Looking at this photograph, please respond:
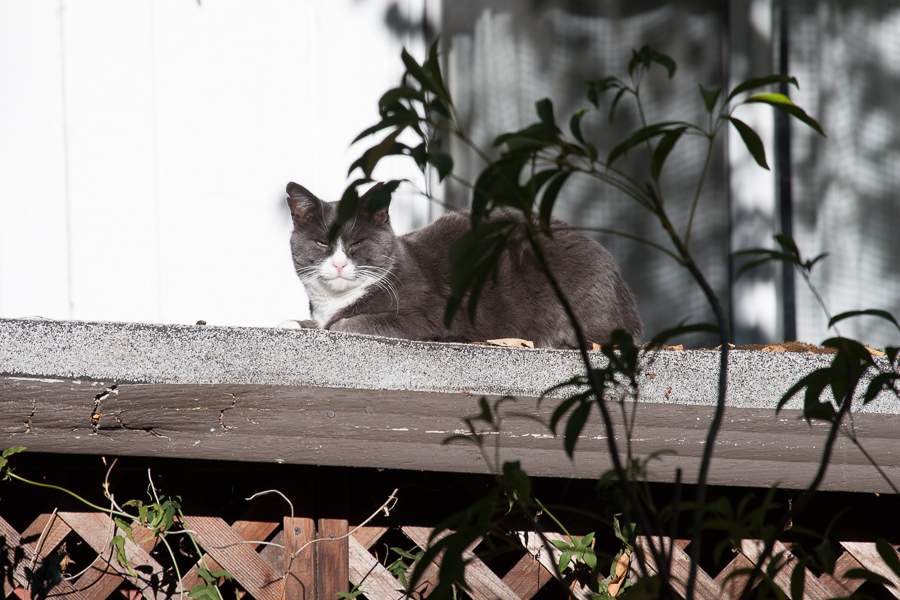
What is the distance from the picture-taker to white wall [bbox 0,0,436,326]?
7.04 feet

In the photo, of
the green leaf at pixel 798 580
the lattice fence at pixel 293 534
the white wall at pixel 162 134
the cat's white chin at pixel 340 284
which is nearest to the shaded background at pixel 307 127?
the white wall at pixel 162 134

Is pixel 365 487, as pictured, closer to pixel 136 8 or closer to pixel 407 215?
pixel 407 215

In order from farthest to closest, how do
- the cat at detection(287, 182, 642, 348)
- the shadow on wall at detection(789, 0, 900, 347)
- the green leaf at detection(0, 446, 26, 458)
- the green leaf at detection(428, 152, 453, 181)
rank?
the shadow on wall at detection(789, 0, 900, 347), the cat at detection(287, 182, 642, 348), the green leaf at detection(0, 446, 26, 458), the green leaf at detection(428, 152, 453, 181)

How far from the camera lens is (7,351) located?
1057 mm

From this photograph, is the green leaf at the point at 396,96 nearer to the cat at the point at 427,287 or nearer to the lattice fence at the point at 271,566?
the lattice fence at the point at 271,566

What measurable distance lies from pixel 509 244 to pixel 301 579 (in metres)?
1.28

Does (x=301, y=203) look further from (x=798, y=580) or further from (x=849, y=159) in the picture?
(x=849, y=159)

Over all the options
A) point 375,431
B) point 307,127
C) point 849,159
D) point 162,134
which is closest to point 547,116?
point 375,431

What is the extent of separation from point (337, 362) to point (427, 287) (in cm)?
99

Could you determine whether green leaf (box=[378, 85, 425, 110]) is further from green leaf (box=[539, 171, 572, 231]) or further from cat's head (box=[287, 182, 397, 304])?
cat's head (box=[287, 182, 397, 304])

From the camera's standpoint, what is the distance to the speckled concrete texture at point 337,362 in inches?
41.8

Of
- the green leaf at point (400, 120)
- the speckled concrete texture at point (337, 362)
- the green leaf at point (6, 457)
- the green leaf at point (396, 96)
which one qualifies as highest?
the green leaf at point (396, 96)

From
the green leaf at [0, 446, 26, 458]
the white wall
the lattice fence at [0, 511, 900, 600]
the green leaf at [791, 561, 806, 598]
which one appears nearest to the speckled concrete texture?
the green leaf at [0, 446, 26, 458]

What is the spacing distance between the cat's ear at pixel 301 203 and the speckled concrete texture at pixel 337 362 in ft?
3.44
